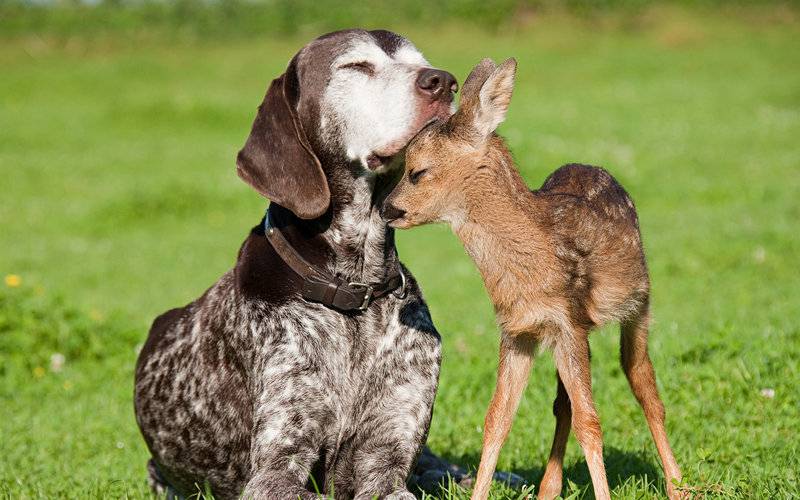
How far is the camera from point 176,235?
816 inches

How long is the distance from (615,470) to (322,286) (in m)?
2.30

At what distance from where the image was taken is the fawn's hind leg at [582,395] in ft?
16.9

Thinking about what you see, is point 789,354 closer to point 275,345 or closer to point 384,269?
point 384,269

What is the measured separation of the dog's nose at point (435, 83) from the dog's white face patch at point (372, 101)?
6cm

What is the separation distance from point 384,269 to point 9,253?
1436 cm

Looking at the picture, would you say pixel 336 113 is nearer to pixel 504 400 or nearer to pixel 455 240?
pixel 504 400

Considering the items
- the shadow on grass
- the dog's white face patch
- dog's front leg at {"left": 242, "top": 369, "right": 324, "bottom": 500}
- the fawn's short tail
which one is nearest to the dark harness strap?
dog's front leg at {"left": 242, "top": 369, "right": 324, "bottom": 500}

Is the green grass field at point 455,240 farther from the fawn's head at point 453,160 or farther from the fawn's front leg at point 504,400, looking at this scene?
the fawn's head at point 453,160

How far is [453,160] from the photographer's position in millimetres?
5316

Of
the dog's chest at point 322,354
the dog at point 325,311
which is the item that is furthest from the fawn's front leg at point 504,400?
the dog's chest at point 322,354

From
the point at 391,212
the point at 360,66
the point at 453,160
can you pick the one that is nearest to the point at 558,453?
the point at 391,212

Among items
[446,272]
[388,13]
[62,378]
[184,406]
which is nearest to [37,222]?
[446,272]

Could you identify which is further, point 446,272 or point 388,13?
point 388,13

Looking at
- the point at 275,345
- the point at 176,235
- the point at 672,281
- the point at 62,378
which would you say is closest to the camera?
the point at 275,345
